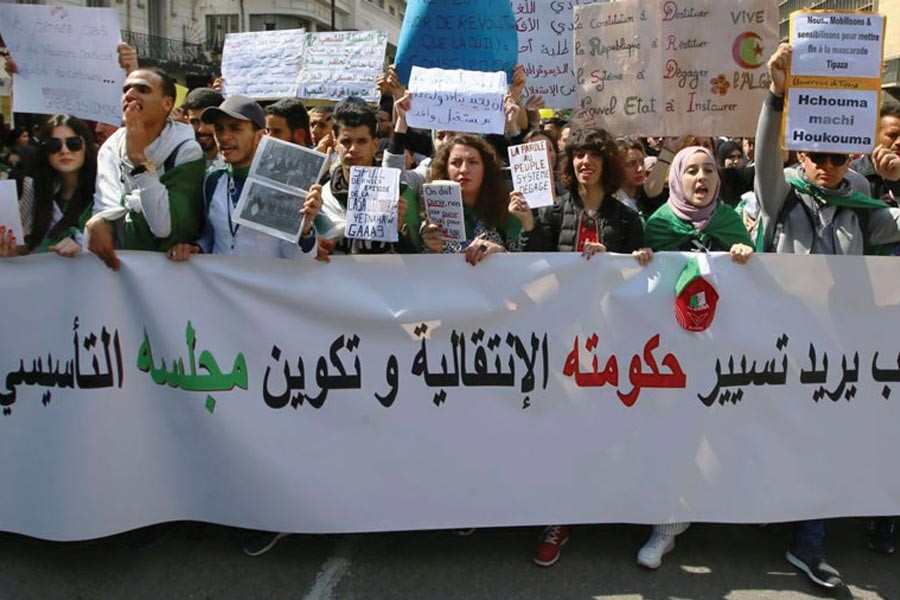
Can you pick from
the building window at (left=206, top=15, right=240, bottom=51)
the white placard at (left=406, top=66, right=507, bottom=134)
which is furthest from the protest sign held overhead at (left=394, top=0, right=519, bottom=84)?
the building window at (left=206, top=15, right=240, bottom=51)

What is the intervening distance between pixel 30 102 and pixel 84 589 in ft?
7.03

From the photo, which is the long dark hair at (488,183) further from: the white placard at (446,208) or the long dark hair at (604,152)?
the long dark hair at (604,152)

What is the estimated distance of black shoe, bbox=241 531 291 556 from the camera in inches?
137

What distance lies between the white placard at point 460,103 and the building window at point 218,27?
1519 inches

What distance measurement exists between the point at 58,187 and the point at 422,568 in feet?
7.84

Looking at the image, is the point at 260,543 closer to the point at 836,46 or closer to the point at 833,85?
the point at 833,85

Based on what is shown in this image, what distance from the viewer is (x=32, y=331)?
11.2ft

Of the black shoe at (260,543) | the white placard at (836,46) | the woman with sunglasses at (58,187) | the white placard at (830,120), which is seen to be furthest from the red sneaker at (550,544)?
the woman with sunglasses at (58,187)

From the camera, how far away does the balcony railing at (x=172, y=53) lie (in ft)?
115

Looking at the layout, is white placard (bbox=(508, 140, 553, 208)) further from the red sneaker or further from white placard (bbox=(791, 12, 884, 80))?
the red sneaker

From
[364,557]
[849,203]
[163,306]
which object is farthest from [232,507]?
[849,203]

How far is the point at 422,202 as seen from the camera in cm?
386

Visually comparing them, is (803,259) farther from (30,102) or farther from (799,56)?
(30,102)

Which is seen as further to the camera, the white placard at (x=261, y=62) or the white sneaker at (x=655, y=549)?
the white placard at (x=261, y=62)
